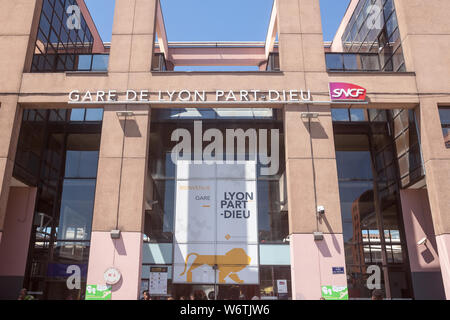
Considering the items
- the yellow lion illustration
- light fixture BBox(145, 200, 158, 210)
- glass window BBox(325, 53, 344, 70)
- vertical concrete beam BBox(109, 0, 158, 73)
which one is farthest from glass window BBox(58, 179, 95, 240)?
glass window BBox(325, 53, 344, 70)

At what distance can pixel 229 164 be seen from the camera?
16.6m

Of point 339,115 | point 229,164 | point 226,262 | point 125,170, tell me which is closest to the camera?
point 125,170

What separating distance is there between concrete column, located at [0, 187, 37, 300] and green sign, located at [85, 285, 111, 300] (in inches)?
194

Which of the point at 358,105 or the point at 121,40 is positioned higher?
the point at 121,40

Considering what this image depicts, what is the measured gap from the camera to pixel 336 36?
903 inches

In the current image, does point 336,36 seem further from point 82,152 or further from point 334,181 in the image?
point 82,152

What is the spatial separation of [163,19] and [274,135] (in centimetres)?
935

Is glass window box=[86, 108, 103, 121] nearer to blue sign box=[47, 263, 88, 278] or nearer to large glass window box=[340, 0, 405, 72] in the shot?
blue sign box=[47, 263, 88, 278]

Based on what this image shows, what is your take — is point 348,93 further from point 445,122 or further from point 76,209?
point 76,209

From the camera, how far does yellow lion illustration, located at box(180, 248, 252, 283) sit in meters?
14.9

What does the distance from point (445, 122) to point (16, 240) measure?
19639 millimetres
